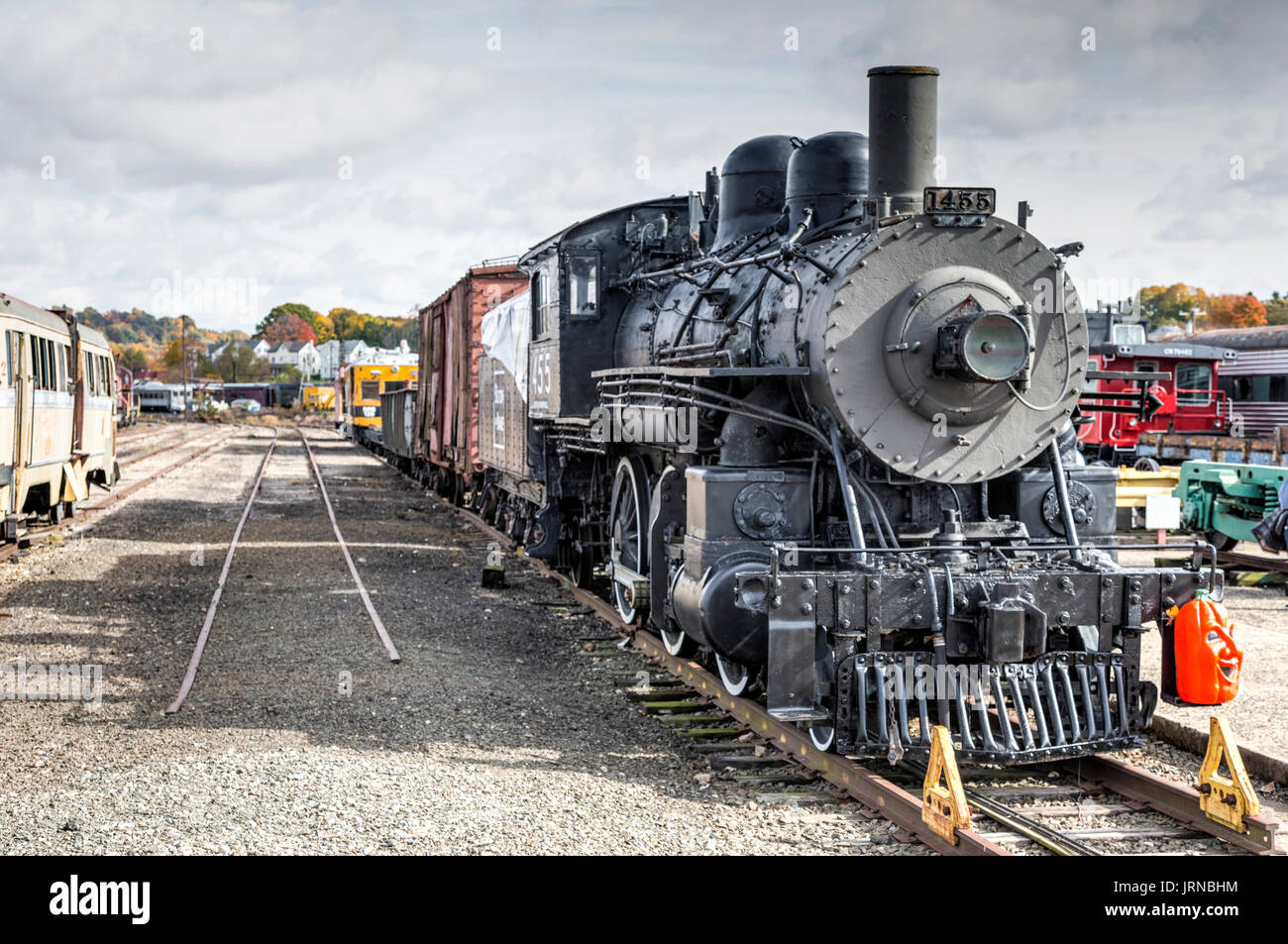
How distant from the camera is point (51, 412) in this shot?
14805mm

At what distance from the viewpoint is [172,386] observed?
8531 cm

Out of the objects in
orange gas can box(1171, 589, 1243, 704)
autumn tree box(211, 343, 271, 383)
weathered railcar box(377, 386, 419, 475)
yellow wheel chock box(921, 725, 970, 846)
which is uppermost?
autumn tree box(211, 343, 271, 383)

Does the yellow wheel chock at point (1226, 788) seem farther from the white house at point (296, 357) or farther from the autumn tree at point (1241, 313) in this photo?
the white house at point (296, 357)

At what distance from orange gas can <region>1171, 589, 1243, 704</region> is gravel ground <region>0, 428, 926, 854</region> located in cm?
181

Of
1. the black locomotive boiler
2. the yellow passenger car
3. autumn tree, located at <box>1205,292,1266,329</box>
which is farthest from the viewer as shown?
autumn tree, located at <box>1205,292,1266,329</box>

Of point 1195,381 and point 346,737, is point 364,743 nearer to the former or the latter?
point 346,737

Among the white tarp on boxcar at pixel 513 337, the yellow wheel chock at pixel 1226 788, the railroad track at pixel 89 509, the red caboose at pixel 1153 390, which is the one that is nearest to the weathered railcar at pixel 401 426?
the railroad track at pixel 89 509

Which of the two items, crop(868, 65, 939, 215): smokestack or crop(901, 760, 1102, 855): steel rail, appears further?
crop(868, 65, 939, 215): smokestack

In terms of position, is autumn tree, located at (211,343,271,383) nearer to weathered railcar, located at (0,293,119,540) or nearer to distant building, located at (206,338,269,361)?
distant building, located at (206,338,269,361)

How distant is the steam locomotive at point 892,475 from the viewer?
235 inches

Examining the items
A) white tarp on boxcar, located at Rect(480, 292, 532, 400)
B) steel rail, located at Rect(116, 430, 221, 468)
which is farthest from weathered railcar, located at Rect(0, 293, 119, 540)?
steel rail, located at Rect(116, 430, 221, 468)

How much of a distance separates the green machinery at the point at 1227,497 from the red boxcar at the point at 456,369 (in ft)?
31.2

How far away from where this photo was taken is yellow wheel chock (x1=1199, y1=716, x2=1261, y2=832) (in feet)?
16.5
